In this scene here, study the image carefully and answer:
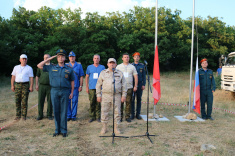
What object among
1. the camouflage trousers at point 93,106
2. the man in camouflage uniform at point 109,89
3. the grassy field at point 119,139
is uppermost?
the man in camouflage uniform at point 109,89

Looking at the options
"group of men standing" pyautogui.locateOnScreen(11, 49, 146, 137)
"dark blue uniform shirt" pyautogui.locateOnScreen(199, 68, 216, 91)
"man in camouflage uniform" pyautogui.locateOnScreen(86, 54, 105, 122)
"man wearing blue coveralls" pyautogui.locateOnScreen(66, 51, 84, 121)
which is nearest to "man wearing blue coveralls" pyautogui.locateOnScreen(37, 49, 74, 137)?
"group of men standing" pyautogui.locateOnScreen(11, 49, 146, 137)

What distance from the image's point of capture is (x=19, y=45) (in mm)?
25719

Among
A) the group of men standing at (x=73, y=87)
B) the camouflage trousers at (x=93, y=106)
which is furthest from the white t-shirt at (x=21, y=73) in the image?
the camouflage trousers at (x=93, y=106)

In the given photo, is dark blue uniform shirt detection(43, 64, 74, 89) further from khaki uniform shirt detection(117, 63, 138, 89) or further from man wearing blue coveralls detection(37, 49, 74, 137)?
khaki uniform shirt detection(117, 63, 138, 89)

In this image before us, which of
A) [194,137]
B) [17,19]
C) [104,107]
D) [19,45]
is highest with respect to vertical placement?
[17,19]

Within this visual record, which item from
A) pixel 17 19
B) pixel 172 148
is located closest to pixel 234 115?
pixel 172 148

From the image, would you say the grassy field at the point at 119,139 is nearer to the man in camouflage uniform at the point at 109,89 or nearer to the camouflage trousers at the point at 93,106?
the camouflage trousers at the point at 93,106

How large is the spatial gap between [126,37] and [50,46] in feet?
32.9

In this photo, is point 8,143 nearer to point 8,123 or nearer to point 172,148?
point 8,123

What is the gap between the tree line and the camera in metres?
26.0

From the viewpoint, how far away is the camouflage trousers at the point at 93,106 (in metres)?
6.33

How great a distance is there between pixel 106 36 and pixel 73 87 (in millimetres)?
22922

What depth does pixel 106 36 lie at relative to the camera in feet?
89.9

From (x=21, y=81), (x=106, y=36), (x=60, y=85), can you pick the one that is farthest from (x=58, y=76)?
(x=106, y=36)
